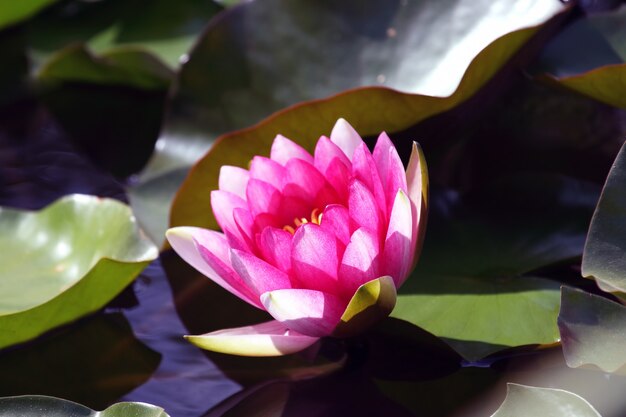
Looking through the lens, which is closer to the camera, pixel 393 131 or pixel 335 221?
pixel 335 221

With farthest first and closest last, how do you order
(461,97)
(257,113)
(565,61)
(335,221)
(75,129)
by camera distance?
(75,129), (257,113), (565,61), (461,97), (335,221)

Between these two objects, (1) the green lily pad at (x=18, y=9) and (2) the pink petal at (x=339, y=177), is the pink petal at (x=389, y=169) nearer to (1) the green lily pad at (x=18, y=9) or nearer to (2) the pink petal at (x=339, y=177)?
(2) the pink petal at (x=339, y=177)

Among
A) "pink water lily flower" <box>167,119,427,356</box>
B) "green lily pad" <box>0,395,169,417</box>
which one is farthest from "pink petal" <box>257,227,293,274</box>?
"green lily pad" <box>0,395,169,417</box>

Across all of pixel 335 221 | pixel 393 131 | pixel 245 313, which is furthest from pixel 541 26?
pixel 245 313

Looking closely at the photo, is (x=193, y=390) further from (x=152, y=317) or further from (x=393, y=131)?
(x=393, y=131)

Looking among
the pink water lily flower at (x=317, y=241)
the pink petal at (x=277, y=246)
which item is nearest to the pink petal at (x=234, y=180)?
the pink water lily flower at (x=317, y=241)

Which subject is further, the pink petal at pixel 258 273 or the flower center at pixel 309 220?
the flower center at pixel 309 220
